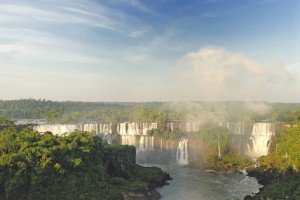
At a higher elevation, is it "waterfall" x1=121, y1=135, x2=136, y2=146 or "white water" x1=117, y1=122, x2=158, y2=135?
"white water" x1=117, y1=122, x2=158, y2=135

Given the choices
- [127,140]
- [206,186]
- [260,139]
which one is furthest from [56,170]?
[260,139]

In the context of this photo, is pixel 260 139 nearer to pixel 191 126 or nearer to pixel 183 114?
pixel 191 126

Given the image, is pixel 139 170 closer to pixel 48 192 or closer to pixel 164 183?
pixel 164 183

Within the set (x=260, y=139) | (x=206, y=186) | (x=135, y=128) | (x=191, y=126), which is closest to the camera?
(x=206, y=186)

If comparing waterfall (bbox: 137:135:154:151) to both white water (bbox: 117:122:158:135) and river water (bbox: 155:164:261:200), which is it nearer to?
white water (bbox: 117:122:158:135)

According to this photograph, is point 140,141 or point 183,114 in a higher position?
point 183,114

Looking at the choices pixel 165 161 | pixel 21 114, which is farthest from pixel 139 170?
pixel 21 114

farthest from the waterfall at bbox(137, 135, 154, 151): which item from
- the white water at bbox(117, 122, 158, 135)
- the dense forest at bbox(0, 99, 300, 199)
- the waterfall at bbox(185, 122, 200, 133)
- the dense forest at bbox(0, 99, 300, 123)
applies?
the dense forest at bbox(0, 99, 300, 123)
